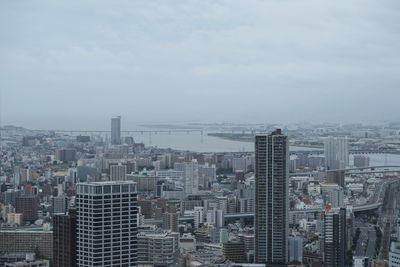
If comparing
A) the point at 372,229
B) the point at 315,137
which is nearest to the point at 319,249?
the point at 372,229

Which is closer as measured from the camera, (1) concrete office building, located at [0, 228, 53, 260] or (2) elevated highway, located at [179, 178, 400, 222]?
(1) concrete office building, located at [0, 228, 53, 260]

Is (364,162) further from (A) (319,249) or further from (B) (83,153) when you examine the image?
(A) (319,249)

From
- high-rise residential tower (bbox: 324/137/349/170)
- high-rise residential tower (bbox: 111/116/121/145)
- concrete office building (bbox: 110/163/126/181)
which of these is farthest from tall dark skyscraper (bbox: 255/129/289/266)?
high-rise residential tower (bbox: 324/137/349/170)

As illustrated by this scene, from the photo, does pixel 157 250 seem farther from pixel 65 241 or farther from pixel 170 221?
pixel 170 221

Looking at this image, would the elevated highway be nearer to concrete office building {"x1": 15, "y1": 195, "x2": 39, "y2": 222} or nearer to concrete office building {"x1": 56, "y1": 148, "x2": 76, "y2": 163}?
concrete office building {"x1": 15, "y1": 195, "x2": 39, "y2": 222}

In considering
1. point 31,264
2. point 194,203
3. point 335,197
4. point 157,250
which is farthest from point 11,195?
point 335,197

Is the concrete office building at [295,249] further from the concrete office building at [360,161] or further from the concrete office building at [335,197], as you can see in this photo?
the concrete office building at [360,161]

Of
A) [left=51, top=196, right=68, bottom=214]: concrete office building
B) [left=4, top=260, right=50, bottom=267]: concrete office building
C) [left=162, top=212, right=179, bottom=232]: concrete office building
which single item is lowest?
[left=162, top=212, right=179, bottom=232]: concrete office building

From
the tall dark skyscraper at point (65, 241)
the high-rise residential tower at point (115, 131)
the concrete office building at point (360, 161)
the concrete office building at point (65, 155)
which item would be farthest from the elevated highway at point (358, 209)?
the tall dark skyscraper at point (65, 241)
